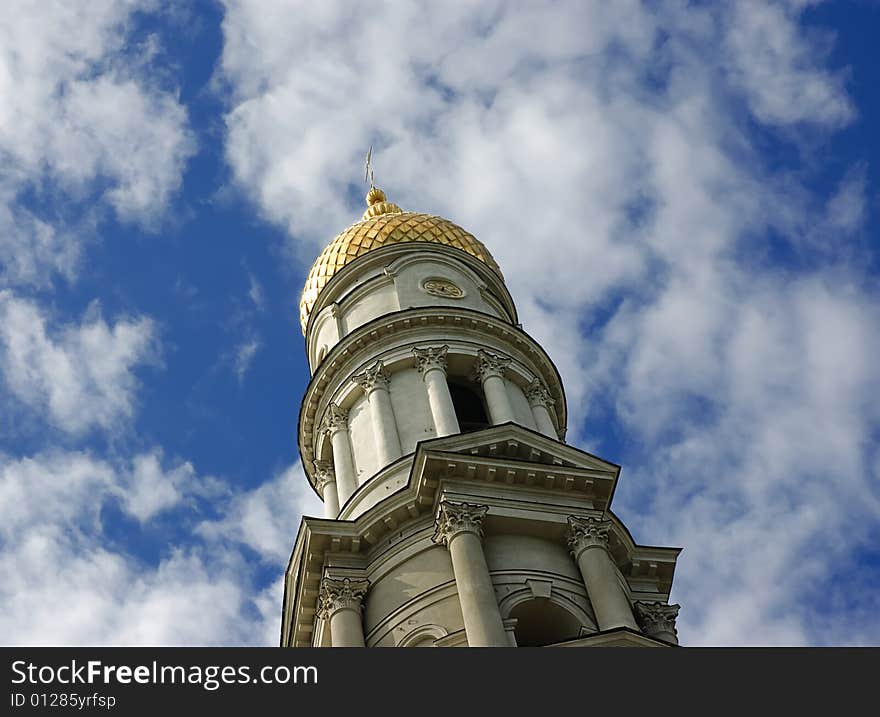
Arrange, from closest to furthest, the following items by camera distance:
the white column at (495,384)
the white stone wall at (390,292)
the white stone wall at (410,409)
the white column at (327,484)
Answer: the white stone wall at (410,409) < the white column at (495,384) < the white column at (327,484) < the white stone wall at (390,292)

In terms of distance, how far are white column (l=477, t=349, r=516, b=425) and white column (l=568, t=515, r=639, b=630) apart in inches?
196

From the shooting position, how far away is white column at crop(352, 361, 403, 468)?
107ft

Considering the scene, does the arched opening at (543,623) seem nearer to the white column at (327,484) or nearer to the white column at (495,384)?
the white column at (495,384)

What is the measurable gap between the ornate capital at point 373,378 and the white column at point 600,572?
27.0 ft

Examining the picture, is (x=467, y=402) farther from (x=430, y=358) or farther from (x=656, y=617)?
(x=656, y=617)

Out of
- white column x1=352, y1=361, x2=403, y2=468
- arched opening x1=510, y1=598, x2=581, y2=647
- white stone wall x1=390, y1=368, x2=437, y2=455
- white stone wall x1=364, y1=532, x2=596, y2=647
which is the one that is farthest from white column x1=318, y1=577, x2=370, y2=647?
white stone wall x1=390, y1=368, x2=437, y2=455

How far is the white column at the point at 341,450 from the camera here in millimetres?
33312

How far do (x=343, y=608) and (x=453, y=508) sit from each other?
3.38 m

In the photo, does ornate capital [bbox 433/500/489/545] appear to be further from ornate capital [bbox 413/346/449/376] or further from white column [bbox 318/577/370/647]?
ornate capital [bbox 413/346/449/376]

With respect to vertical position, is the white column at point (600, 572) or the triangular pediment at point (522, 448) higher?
the triangular pediment at point (522, 448)

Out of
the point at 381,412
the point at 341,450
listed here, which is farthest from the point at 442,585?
the point at 341,450

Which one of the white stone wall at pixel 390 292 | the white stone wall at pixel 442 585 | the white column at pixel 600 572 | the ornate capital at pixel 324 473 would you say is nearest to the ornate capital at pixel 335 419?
the ornate capital at pixel 324 473
